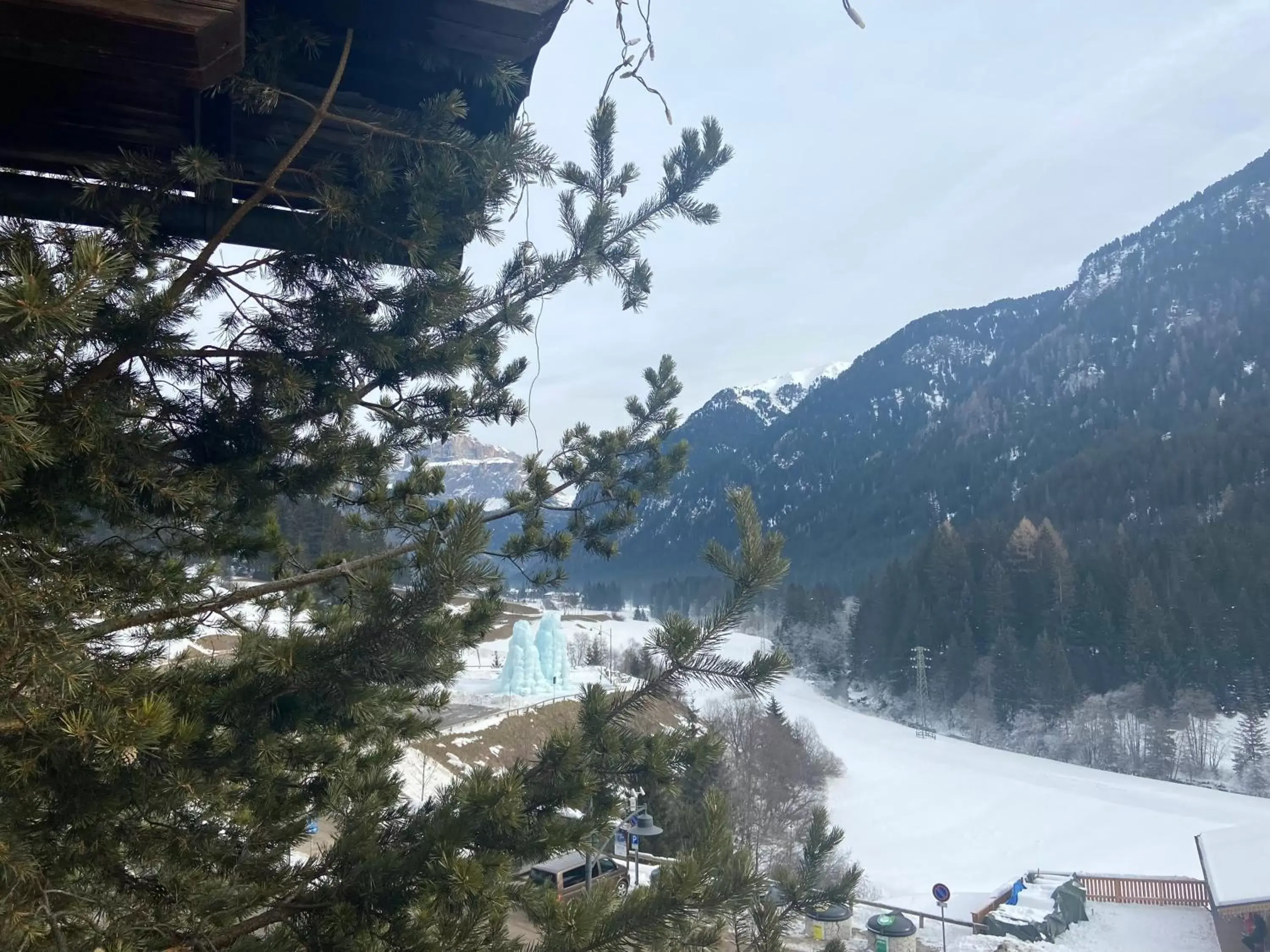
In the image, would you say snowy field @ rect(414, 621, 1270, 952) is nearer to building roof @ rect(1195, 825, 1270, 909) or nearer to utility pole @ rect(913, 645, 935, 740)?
building roof @ rect(1195, 825, 1270, 909)

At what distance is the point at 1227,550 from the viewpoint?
51.8m

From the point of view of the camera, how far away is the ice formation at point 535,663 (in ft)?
112

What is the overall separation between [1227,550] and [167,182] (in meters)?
63.4

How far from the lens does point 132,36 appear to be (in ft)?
5.03

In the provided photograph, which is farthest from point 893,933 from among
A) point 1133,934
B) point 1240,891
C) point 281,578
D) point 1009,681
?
point 1009,681

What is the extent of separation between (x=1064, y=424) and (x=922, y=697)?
268ft

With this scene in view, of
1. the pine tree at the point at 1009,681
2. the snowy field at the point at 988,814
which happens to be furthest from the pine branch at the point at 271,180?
the pine tree at the point at 1009,681

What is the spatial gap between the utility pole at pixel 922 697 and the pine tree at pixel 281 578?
47146 millimetres

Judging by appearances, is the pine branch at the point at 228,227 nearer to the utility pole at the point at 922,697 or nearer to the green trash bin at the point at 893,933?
the green trash bin at the point at 893,933

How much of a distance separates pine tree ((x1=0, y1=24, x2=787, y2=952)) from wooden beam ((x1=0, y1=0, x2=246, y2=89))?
0.41 meters

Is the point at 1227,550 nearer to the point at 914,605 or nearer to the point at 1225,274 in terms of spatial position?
the point at 914,605

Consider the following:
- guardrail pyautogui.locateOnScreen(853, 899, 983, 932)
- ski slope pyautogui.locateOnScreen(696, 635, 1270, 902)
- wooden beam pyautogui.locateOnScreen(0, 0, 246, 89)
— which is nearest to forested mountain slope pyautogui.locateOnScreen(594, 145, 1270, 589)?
ski slope pyautogui.locateOnScreen(696, 635, 1270, 902)

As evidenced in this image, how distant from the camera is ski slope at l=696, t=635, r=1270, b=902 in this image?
25.2m

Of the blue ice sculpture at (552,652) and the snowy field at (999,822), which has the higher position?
the blue ice sculpture at (552,652)
